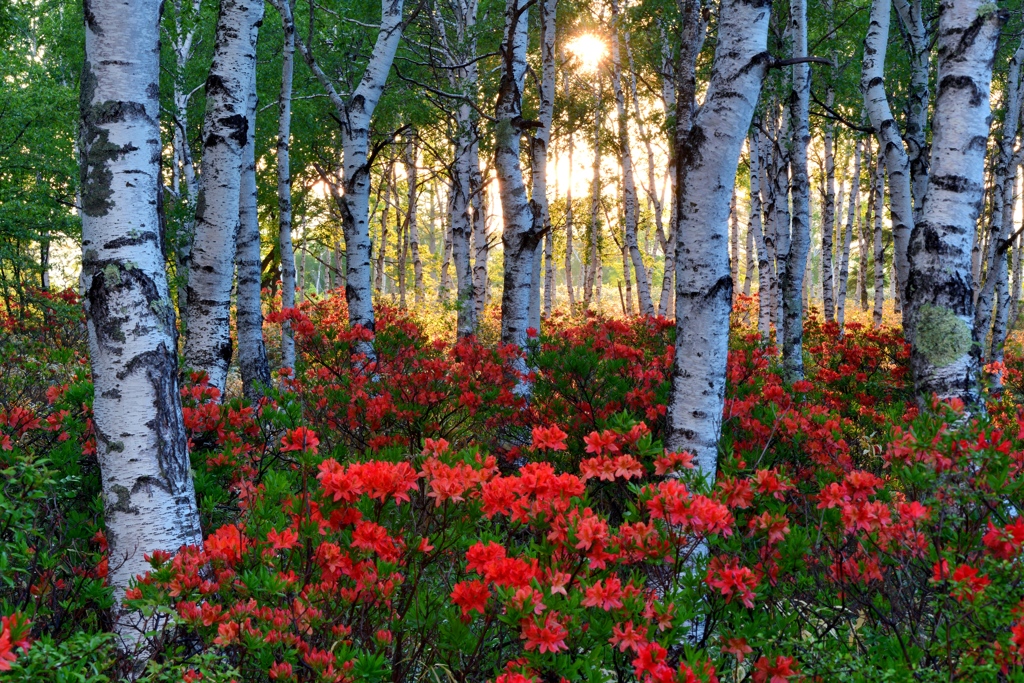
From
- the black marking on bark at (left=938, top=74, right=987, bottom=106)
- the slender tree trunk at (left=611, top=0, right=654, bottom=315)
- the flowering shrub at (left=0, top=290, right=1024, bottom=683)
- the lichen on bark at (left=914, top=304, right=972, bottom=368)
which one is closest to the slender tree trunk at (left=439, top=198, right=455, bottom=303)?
the slender tree trunk at (left=611, top=0, right=654, bottom=315)

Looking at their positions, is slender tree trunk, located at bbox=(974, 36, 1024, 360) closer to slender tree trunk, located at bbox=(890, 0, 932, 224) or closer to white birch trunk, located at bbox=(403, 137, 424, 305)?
slender tree trunk, located at bbox=(890, 0, 932, 224)

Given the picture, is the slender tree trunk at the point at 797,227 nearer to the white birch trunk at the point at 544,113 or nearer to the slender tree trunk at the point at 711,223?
the white birch trunk at the point at 544,113

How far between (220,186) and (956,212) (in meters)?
4.94

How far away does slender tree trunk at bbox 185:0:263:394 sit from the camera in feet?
15.6

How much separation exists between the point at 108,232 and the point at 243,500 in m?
1.26

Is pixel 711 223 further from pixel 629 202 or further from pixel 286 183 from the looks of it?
pixel 629 202

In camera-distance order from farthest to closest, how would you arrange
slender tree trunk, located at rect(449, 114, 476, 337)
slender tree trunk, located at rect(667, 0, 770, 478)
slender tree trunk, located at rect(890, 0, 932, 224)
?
slender tree trunk, located at rect(449, 114, 476, 337) < slender tree trunk, located at rect(890, 0, 932, 224) < slender tree trunk, located at rect(667, 0, 770, 478)

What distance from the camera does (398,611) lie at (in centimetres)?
261

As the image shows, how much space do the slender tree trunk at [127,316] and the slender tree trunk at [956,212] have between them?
4.32m

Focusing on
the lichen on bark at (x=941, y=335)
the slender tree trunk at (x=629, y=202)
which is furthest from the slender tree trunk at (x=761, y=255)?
the lichen on bark at (x=941, y=335)

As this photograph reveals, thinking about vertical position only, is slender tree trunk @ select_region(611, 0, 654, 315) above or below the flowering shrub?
above

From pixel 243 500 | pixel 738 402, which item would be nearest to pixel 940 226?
pixel 738 402

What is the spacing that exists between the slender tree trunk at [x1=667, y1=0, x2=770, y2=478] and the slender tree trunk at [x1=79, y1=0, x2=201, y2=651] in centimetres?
254

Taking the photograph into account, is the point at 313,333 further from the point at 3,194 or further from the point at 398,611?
the point at 3,194
